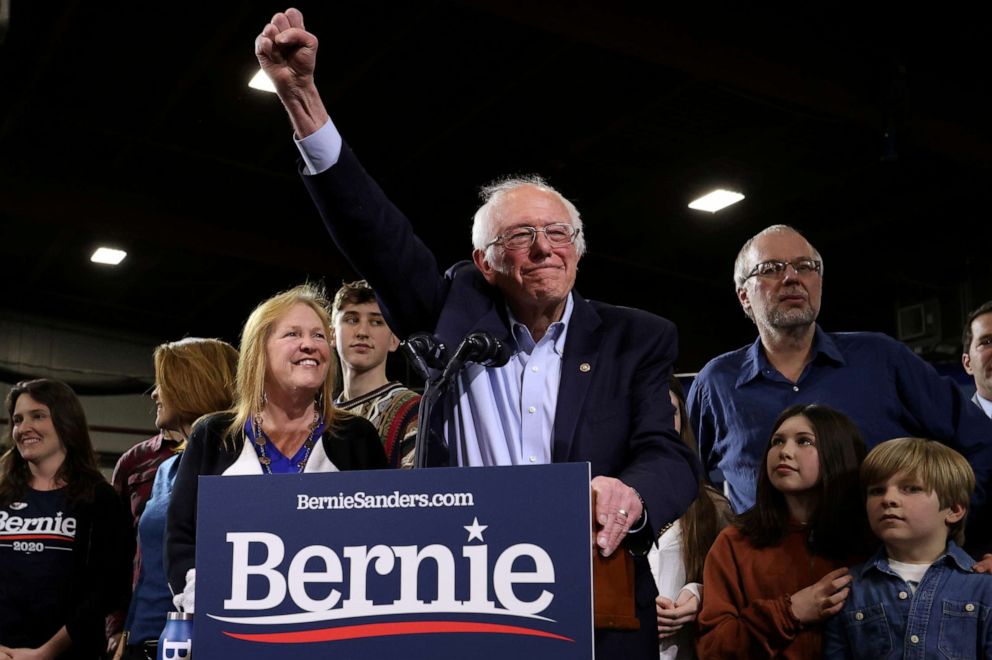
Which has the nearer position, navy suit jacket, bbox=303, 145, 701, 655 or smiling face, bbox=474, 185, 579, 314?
navy suit jacket, bbox=303, 145, 701, 655

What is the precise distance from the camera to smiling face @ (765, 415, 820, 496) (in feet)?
8.82

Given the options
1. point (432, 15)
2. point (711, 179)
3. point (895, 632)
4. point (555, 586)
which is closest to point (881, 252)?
point (711, 179)

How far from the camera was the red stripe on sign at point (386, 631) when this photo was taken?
1326 millimetres

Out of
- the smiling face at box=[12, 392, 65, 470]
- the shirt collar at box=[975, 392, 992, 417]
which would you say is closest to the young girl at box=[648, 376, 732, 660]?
the shirt collar at box=[975, 392, 992, 417]

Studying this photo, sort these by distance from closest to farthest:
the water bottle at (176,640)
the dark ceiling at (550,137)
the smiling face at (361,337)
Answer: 1. the water bottle at (176,640)
2. the smiling face at (361,337)
3. the dark ceiling at (550,137)

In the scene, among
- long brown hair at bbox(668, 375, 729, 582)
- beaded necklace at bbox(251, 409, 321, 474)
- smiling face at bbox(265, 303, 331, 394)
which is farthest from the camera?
long brown hair at bbox(668, 375, 729, 582)

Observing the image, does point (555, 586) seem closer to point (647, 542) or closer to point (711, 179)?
point (647, 542)

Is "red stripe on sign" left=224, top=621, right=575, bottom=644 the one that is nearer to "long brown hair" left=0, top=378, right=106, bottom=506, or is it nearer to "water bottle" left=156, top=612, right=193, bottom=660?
"water bottle" left=156, top=612, right=193, bottom=660

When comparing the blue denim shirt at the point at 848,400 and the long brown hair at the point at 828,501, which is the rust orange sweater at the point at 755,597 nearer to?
the long brown hair at the point at 828,501

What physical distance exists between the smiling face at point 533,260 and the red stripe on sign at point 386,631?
733 millimetres

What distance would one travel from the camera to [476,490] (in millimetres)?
1352

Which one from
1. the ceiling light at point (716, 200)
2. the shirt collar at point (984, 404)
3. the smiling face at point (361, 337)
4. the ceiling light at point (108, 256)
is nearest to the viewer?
the smiling face at point (361, 337)

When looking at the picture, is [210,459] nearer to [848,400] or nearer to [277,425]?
[277,425]

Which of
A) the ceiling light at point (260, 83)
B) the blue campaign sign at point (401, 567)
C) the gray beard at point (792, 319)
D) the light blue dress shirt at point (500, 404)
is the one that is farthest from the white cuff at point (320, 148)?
the ceiling light at point (260, 83)
